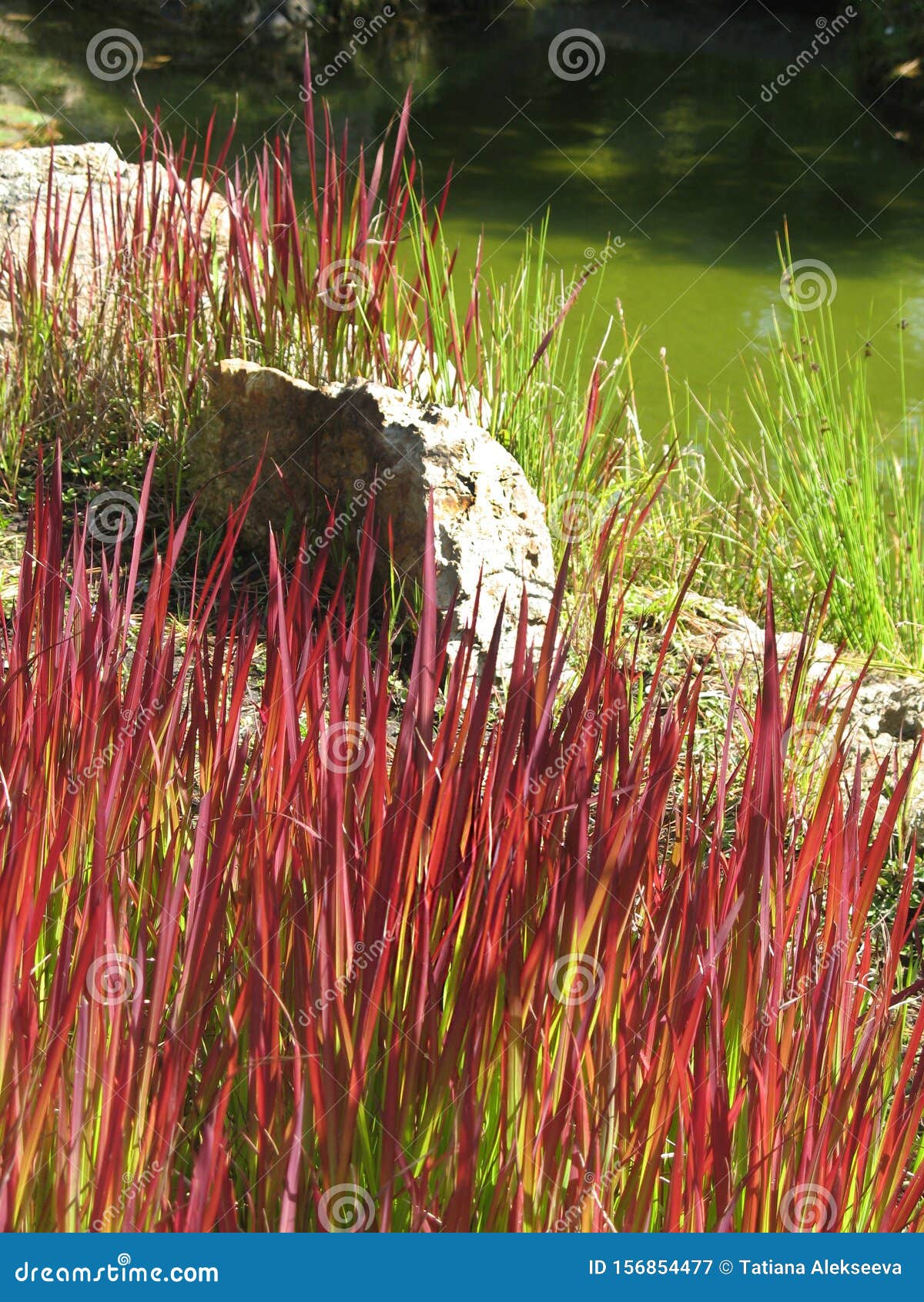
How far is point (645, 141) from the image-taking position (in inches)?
489

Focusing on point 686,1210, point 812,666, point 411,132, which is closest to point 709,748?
point 812,666

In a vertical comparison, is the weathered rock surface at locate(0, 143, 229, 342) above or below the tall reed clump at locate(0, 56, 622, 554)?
above

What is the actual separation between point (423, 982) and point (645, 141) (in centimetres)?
1284

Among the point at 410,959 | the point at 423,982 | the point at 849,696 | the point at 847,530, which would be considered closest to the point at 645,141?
the point at 847,530

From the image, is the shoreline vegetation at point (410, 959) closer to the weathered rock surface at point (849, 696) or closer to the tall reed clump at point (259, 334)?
the weathered rock surface at point (849, 696)

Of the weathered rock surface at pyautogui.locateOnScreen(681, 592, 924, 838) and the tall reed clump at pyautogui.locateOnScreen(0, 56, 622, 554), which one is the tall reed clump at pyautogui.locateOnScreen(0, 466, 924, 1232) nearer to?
the weathered rock surface at pyautogui.locateOnScreen(681, 592, 924, 838)

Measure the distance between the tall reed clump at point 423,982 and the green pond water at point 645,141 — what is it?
6.07 feet

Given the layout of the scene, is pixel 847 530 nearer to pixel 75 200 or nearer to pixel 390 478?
pixel 390 478

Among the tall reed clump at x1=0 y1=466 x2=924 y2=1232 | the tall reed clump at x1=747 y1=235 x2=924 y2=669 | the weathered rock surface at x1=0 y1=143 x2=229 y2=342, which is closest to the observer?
the tall reed clump at x1=0 y1=466 x2=924 y2=1232

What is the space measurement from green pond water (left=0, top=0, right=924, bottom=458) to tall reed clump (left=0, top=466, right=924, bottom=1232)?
1849 mm

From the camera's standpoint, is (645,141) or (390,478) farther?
(645,141)

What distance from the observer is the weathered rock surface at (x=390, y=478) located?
2.69 meters

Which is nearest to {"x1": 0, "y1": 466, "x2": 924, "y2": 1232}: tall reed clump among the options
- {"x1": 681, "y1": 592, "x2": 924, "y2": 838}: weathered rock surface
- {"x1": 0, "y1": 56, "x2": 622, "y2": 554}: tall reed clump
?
{"x1": 681, "y1": 592, "x2": 924, "y2": 838}: weathered rock surface

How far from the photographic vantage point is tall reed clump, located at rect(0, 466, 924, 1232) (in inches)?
37.8
